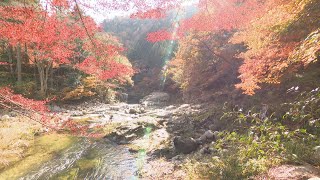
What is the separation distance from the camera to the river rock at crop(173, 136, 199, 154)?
7133 mm

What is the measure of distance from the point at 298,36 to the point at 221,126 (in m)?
4.57

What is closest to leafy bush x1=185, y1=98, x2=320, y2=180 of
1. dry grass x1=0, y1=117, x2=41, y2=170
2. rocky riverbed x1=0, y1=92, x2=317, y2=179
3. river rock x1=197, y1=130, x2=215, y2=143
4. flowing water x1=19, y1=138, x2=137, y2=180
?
rocky riverbed x1=0, y1=92, x2=317, y2=179

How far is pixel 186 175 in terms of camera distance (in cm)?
547

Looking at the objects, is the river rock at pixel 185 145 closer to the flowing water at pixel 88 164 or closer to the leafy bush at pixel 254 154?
the leafy bush at pixel 254 154

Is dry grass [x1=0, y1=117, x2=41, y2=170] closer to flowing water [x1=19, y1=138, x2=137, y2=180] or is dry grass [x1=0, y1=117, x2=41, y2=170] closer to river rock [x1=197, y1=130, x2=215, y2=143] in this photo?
flowing water [x1=19, y1=138, x2=137, y2=180]

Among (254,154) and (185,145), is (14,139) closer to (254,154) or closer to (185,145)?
(185,145)

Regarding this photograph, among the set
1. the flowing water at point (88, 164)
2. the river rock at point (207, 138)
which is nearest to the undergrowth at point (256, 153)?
the river rock at point (207, 138)

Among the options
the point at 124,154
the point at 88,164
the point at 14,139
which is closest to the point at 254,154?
the point at 88,164

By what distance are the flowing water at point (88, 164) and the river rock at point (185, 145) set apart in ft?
4.98

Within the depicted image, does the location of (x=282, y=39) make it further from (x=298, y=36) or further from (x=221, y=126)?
(x=221, y=126)

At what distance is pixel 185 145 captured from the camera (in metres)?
7.20

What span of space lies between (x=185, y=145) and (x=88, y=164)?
10.1ft

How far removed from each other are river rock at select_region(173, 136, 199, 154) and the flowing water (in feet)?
4.98

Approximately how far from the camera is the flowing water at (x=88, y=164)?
235 inches
